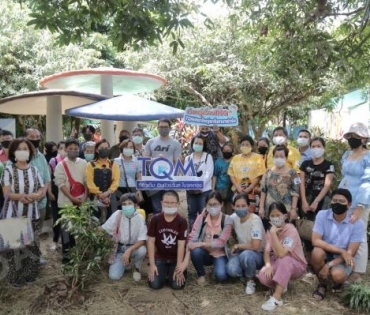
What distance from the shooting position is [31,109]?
10.0m

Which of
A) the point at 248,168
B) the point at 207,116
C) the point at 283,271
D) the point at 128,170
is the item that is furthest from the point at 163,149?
the point at 283,271

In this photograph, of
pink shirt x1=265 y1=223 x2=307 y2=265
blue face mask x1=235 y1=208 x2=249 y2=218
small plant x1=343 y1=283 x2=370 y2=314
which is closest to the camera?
small plant x1=343 y1=283 x2=370 y2=314

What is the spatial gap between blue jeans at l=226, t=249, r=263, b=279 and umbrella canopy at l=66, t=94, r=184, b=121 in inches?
97.8

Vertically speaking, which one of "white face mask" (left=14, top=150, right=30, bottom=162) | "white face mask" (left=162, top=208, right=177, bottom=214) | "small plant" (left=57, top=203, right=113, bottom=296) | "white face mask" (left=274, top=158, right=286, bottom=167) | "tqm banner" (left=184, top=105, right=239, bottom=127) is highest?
"tqm banner" (left=184, top=105, right=239, bottom=127)

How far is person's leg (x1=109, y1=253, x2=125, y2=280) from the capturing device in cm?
474

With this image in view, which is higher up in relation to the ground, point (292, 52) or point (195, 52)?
point (195, 52)

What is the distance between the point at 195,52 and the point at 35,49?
584 centimetres

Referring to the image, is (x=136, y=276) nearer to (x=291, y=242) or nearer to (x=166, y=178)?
(x=166, y=178)

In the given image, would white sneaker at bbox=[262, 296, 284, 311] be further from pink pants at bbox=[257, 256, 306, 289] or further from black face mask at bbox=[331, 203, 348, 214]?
black face mask at bbox=[331, 203, 348, 214]

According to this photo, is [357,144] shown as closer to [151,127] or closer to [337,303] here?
[337,303]

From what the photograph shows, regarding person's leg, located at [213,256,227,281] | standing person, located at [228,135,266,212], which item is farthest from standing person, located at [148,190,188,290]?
standing person, located at [228,135,266,212]

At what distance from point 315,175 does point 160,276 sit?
83.2 inches

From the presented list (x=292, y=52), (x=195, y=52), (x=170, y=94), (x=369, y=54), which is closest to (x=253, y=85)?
(x=195, y=52)

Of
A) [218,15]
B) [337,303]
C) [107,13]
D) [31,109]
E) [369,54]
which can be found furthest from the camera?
[218,15]
